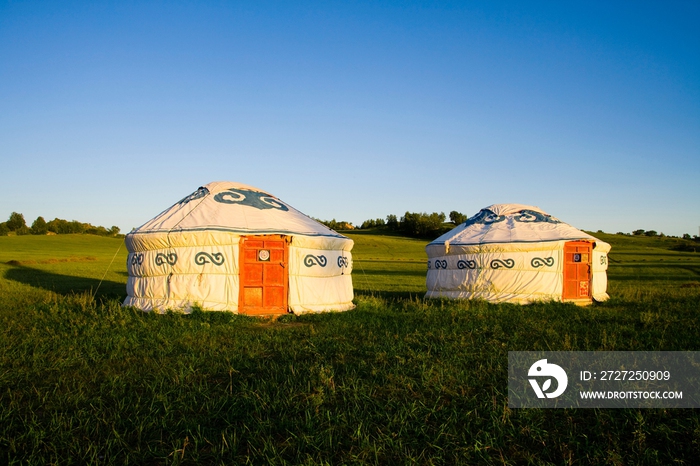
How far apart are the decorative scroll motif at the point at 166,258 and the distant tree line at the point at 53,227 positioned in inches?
1998

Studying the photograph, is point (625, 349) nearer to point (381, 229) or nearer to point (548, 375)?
point (548, 375)

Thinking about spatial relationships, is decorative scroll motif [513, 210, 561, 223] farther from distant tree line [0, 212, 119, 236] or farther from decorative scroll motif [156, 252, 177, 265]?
distant tree line [0, 212, 119, 236]

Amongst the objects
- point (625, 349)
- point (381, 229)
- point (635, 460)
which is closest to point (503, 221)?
point (625, 349)

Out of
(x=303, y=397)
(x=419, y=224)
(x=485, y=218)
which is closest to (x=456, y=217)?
(x=419, y=224)

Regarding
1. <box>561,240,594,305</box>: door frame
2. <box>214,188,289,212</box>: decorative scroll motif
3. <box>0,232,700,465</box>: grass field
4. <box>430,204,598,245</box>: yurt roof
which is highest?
<box>214,188,289,212</box>: decorative scroll motif

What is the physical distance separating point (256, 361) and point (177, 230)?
13.3ft

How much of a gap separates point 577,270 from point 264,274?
701 cm

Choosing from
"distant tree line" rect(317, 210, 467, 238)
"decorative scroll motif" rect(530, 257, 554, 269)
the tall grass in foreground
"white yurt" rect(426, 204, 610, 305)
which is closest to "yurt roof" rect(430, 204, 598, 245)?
"white yurt" rect(426, 204, 610, 305)

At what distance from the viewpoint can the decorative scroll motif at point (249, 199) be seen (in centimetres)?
A: 895

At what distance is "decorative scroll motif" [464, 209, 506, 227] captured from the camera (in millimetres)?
11145

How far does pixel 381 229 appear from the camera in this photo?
173ft

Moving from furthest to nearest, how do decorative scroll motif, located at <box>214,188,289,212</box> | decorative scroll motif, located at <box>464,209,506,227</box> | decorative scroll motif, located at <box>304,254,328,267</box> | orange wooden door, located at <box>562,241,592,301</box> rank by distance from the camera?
decorative scroll motif, located at <box>464,209,506,227</box> → orange wooden door, located at <box>562,241,592,301</box> → decorative scroll motif, located at <box>214,188,289,212</box> → decorative scroll motif, located at <box>304,254,328,267</box>

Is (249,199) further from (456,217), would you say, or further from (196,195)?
(456,217)

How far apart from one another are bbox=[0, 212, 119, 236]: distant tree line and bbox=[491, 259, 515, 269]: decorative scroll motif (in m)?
52.4
